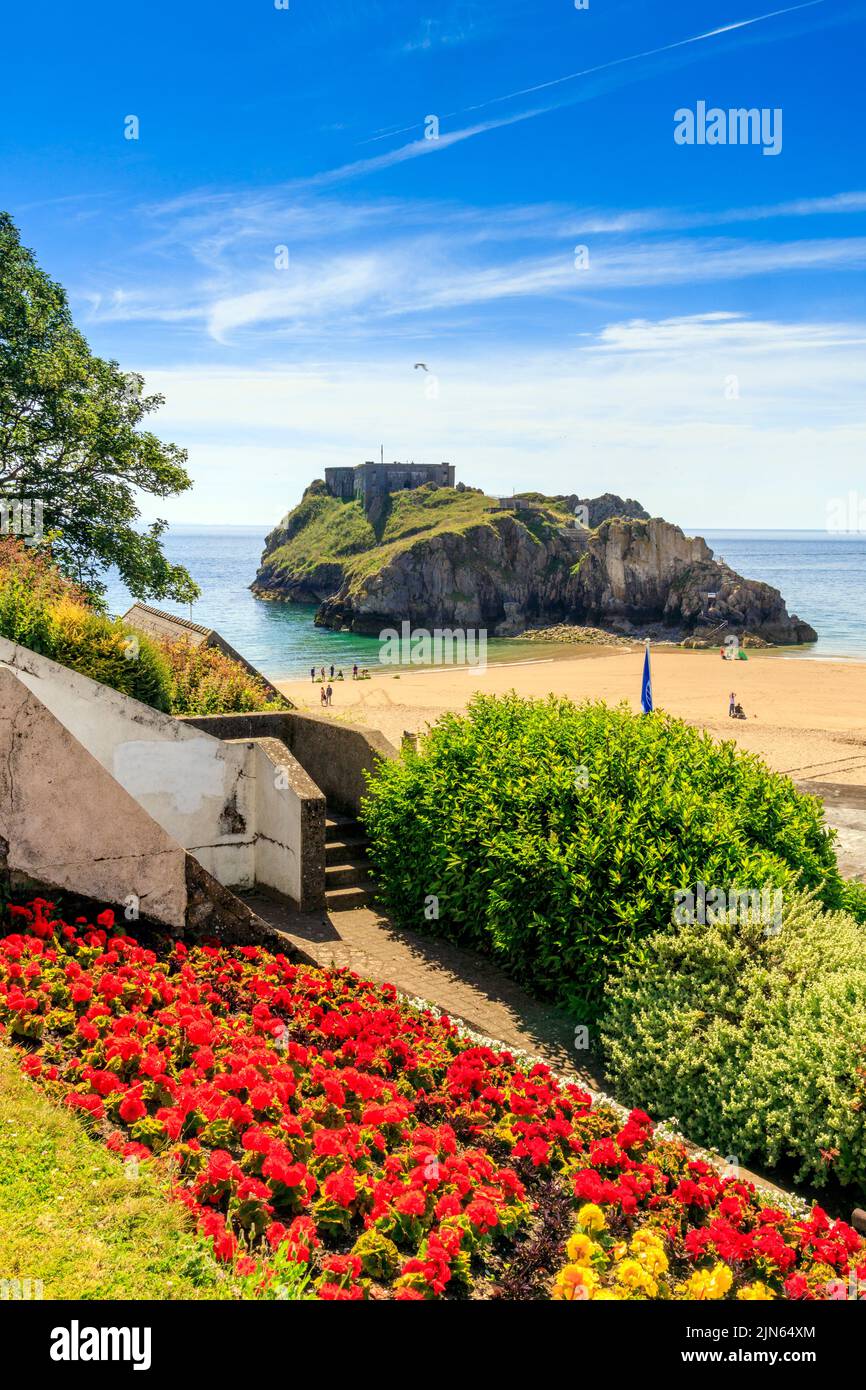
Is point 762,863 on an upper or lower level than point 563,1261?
upper

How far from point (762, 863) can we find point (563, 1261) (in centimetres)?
433

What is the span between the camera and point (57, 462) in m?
22.6

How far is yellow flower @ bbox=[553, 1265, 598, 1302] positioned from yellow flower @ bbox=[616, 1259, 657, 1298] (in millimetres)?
126

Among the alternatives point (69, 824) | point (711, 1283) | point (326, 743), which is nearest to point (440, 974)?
point (69, 824)

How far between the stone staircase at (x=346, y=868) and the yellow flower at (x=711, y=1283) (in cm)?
646

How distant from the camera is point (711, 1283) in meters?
4.07

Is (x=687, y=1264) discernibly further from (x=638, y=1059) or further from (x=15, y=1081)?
(x=15, y=1081)

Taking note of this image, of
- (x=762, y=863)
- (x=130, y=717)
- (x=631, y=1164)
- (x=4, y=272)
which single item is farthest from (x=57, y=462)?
(x=631, y=1164)

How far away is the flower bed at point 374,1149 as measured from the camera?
413 centimetres

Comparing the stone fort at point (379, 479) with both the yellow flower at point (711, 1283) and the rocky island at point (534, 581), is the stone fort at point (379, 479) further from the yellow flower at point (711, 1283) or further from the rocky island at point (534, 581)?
the yellow flower at point (711, 1283)

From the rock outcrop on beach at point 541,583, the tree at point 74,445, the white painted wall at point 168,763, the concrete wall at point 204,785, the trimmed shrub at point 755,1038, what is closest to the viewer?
the trimmed shrub at point 755,1038

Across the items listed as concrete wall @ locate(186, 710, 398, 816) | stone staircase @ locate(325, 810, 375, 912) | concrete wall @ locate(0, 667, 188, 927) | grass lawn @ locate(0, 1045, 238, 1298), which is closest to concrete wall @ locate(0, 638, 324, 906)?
stone staircase @ locate(325, 810, 375, 912)

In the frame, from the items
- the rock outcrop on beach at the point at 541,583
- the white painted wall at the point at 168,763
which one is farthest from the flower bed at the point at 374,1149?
the rock outcrop on beach at the point at 541,583

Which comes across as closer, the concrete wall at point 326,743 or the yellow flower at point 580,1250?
the yellow flower at point 580,1250
